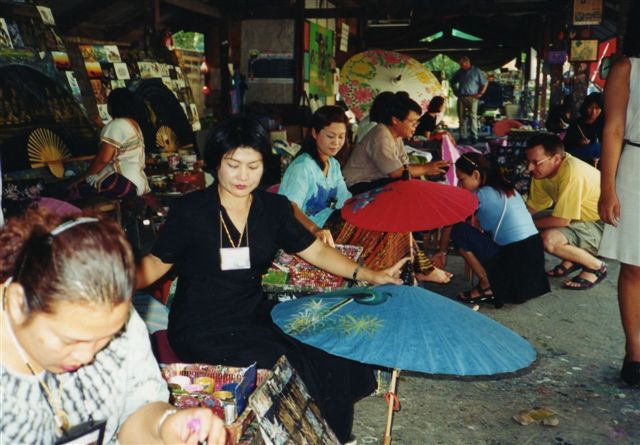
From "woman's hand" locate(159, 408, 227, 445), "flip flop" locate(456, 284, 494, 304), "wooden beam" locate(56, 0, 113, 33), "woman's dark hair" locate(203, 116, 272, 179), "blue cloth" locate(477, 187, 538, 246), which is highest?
"wooden beam" locate(56, 0, 113, 33)

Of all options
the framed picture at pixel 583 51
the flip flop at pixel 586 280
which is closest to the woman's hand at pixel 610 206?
the flip flop at pixel 586 280

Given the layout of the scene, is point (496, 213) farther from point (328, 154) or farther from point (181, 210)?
point (181, 210)

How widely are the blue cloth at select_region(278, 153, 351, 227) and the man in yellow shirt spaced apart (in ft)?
5.91

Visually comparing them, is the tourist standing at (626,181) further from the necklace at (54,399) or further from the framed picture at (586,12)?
the framed picture at (586,12)

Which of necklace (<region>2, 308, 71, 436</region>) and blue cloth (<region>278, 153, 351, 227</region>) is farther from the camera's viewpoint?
blue cloth (<region>278, 153, 351, 227</region>)

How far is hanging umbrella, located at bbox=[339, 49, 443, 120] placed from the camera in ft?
28.3

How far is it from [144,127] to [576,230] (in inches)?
219

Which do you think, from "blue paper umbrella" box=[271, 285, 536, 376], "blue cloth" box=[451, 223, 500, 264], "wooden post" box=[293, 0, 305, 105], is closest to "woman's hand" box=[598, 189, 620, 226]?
"blue cloth" box=[451, 223, 500, 264]

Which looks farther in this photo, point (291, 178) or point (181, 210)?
point (291, 178)

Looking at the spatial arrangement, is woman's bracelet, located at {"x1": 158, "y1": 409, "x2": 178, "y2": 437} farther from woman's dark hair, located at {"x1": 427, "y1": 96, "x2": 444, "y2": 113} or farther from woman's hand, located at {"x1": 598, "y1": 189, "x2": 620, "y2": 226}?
woman's dark hair, located at {"x1": 427, "y1": 96, "x2": 444, "y2": 113}

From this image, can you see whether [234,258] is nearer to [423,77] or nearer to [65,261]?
[65,261]

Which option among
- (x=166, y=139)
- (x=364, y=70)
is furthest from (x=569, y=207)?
(x=166, y=139)

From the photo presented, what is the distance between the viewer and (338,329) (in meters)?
1.86

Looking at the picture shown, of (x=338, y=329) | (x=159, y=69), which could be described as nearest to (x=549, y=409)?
(x=338, y=329)
